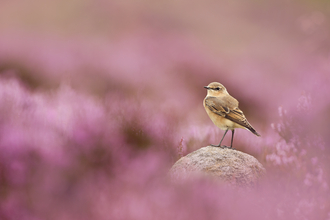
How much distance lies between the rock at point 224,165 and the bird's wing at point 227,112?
0.83 feet

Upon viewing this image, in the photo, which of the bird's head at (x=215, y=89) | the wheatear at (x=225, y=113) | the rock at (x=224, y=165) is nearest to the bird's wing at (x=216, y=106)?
the wheatear at (x=225, y=113)

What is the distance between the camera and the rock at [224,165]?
2.39 meters

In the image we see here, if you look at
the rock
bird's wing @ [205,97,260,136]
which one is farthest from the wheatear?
the rock

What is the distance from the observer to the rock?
7.83ft

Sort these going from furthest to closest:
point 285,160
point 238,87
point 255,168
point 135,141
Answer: point 238,87 → point 255,168 → point 285,160 → point 135,141

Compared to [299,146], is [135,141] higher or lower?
lower

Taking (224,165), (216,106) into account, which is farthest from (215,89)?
(224,165)

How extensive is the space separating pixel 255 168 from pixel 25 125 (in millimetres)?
1857

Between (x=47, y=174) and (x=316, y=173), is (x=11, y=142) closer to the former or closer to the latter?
(x=47, y=174)

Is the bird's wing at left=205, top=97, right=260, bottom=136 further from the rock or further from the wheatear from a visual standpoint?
the rock

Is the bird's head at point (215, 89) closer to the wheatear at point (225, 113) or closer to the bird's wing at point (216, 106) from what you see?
the wheatear at point (225, 113)

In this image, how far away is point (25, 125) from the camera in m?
1.46

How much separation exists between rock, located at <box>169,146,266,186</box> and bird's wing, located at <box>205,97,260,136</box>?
0.25m

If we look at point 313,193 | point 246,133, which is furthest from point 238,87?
point 313,193
